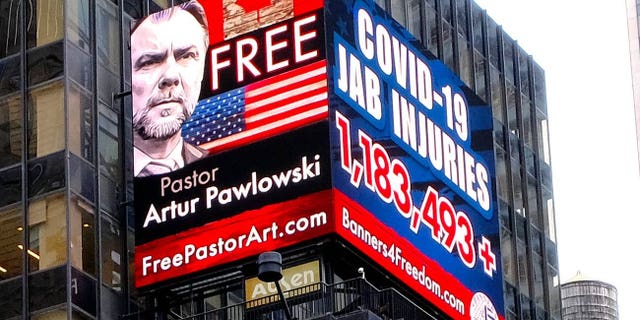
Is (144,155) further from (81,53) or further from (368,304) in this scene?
(368,304)

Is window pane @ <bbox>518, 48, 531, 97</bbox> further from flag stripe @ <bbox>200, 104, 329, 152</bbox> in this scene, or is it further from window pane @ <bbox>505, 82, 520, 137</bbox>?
flag stripe @ <bbox>200, 104, 329, 152</bbox>

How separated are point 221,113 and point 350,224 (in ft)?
14.4

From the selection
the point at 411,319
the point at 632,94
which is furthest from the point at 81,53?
the point at 632,94

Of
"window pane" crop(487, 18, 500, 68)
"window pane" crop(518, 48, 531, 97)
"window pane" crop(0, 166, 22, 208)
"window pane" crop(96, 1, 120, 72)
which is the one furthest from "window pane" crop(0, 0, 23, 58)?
"window pane" crop(518, 48, 531, 97)

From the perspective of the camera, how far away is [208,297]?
2013 inches

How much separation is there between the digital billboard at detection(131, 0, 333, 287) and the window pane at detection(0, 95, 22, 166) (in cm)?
277

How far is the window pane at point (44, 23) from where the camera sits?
171ft

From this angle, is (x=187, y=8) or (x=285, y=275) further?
(x=187, y=8)

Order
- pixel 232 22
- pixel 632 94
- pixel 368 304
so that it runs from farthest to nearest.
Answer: pixel 632 94, pixel 232 22, pixel 368 304

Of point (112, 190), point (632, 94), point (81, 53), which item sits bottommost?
point (112, 190)

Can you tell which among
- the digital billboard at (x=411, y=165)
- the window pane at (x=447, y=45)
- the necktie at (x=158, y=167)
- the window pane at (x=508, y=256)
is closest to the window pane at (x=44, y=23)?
the necktie at (x=158, y=167)

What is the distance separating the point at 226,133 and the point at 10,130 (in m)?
5.37

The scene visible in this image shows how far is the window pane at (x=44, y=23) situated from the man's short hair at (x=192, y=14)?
187cm

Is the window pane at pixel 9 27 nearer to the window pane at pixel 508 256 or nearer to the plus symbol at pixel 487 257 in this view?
the plus symbol at pixel 487 257
